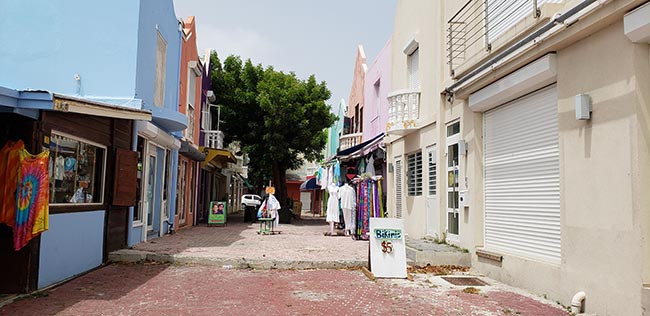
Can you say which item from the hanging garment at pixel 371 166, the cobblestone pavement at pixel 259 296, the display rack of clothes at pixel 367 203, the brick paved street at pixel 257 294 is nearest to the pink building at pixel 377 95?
the hanging garment at pixel 371 166

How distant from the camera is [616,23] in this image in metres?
5.47

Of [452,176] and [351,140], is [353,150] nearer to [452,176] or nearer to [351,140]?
[351,140]

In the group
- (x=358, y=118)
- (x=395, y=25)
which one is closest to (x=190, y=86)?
(x=395, y=25)

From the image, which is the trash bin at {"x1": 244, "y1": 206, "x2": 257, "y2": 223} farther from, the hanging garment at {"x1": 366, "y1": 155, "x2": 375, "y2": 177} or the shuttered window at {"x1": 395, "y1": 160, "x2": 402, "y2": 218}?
the shuttered window at {"x1": 395, "y1": 160, "x2": 402, "y2": 218}

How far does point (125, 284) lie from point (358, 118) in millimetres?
16216

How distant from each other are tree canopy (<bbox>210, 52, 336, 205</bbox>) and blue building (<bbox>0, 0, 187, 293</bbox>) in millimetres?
9589

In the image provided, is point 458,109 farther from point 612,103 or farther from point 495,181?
point 612,103

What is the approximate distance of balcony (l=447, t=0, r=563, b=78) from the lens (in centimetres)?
→ 691

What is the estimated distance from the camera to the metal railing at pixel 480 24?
25.8 ft

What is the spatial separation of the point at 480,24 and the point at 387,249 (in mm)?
4423

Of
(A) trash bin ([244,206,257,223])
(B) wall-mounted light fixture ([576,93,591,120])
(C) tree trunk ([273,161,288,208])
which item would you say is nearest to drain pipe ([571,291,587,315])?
(B) wall-mounted light fixture ([576,93,591,120])

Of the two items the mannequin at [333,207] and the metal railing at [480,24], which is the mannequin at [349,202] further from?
the metal railing at [480,24]

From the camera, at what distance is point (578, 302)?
18.9 ft

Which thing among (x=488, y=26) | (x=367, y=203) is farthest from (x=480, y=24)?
(x=367, y=203)
